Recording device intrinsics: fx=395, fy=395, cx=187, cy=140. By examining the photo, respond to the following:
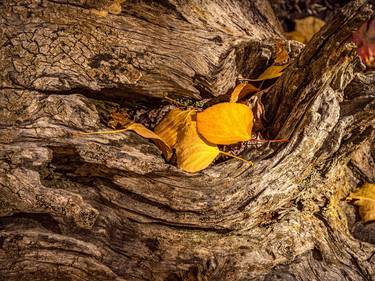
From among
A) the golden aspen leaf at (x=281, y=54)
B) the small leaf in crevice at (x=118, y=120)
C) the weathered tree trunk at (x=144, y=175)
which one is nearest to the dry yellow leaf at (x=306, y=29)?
the golden aspen leaf at (x=281, y=54)

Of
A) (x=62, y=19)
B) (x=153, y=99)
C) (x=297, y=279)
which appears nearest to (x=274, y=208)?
(x=297, y=279)

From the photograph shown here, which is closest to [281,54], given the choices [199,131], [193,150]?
[199,131]

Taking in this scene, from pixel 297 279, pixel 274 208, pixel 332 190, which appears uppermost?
pixel 332 190

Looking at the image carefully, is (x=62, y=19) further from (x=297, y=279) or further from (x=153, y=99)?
(x=297, y=279)

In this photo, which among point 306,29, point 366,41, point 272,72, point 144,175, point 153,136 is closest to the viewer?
point 366,41

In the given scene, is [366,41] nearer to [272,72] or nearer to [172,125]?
[272,72]

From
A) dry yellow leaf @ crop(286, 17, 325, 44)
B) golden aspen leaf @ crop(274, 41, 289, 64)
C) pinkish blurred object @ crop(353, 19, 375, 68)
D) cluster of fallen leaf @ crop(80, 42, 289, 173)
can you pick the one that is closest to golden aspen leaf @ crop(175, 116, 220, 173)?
cluster of fallen leaf @ crop(80, 42, 289, 173)
